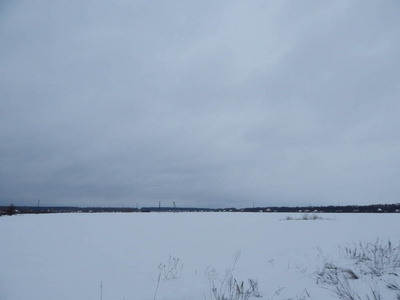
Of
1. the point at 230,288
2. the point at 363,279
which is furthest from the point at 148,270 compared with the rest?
the point at 363,279

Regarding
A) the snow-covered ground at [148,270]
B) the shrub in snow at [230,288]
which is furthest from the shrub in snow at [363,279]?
the shrub in snow at [230,288]

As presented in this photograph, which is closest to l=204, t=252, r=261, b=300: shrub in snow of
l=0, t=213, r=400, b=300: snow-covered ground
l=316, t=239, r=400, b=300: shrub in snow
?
l=0, t=213, r=400, b=300: snow-covered ground

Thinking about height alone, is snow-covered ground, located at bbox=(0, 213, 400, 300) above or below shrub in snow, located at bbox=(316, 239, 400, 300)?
below

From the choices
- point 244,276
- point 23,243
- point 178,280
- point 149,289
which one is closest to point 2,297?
point 149,289

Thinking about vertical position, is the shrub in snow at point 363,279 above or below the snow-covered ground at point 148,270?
above

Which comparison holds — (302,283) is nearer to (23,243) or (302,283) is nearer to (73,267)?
(73,267)

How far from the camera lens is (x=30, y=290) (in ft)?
16.3

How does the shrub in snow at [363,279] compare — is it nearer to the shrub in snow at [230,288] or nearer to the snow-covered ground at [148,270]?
the snow-covered ground at [148,270]

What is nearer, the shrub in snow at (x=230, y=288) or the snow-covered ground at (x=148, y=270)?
the shrub in snow at (x=230, y=288)

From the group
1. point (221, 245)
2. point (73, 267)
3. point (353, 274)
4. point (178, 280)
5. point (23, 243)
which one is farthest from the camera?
point (221, 245)

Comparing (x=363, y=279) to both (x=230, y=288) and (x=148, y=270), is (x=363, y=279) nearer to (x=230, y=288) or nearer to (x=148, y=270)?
(x=230, y=288)

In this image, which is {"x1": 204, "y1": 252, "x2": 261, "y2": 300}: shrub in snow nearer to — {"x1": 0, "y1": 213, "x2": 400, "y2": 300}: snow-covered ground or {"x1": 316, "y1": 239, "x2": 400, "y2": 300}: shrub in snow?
{"x1": 0, "y1": 213, "x2": 400, "y2": 300}: snow-covered ground

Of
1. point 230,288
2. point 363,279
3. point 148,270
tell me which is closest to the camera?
point 230,288

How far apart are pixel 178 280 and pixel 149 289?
90 cm
